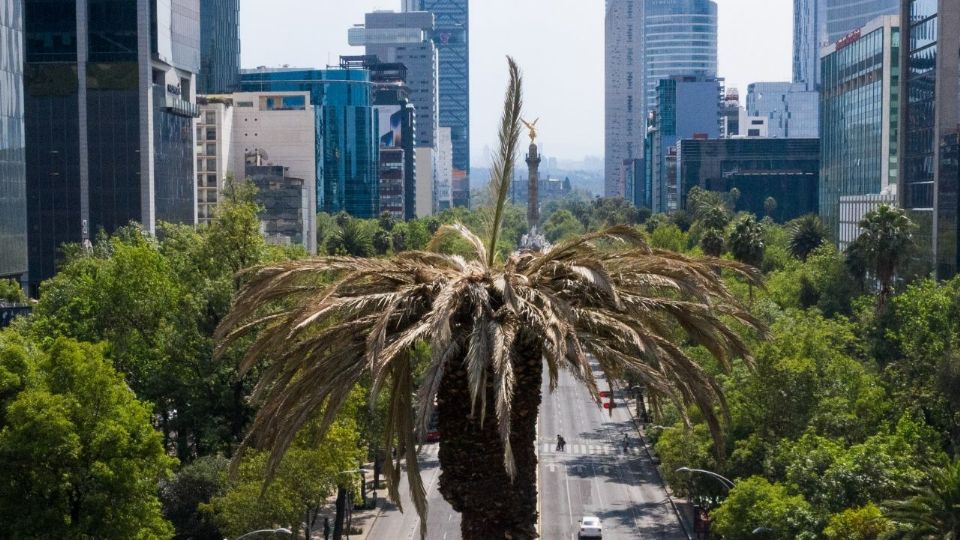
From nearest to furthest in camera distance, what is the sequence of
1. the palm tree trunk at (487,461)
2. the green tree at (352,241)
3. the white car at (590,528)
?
the palm tree trunk at (487,461) < the white car at (590,528) < the green tree at (352,241)

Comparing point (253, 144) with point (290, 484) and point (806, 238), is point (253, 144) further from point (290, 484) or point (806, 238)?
point (290, 484)

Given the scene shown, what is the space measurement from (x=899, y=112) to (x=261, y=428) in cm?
9799

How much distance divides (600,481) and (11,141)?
41130 mm

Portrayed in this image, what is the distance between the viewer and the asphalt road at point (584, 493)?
70.2 metres

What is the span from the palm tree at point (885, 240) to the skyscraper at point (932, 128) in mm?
6919

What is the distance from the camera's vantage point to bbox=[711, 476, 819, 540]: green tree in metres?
51.9

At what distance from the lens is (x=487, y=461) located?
17.0m

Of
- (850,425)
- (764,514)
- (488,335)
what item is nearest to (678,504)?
(850,425)

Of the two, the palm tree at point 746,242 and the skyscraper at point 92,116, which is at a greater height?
the skyscraper at point 92,116

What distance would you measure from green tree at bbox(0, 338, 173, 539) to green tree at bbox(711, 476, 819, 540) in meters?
20.3

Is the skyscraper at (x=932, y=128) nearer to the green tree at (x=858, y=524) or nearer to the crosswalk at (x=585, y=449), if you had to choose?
the crosswalk at (x=585, y=449)

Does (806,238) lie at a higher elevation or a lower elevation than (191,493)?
higher

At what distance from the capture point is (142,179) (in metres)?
124

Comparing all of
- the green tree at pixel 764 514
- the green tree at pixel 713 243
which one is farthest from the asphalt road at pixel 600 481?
the green tree at pixel 713 243
